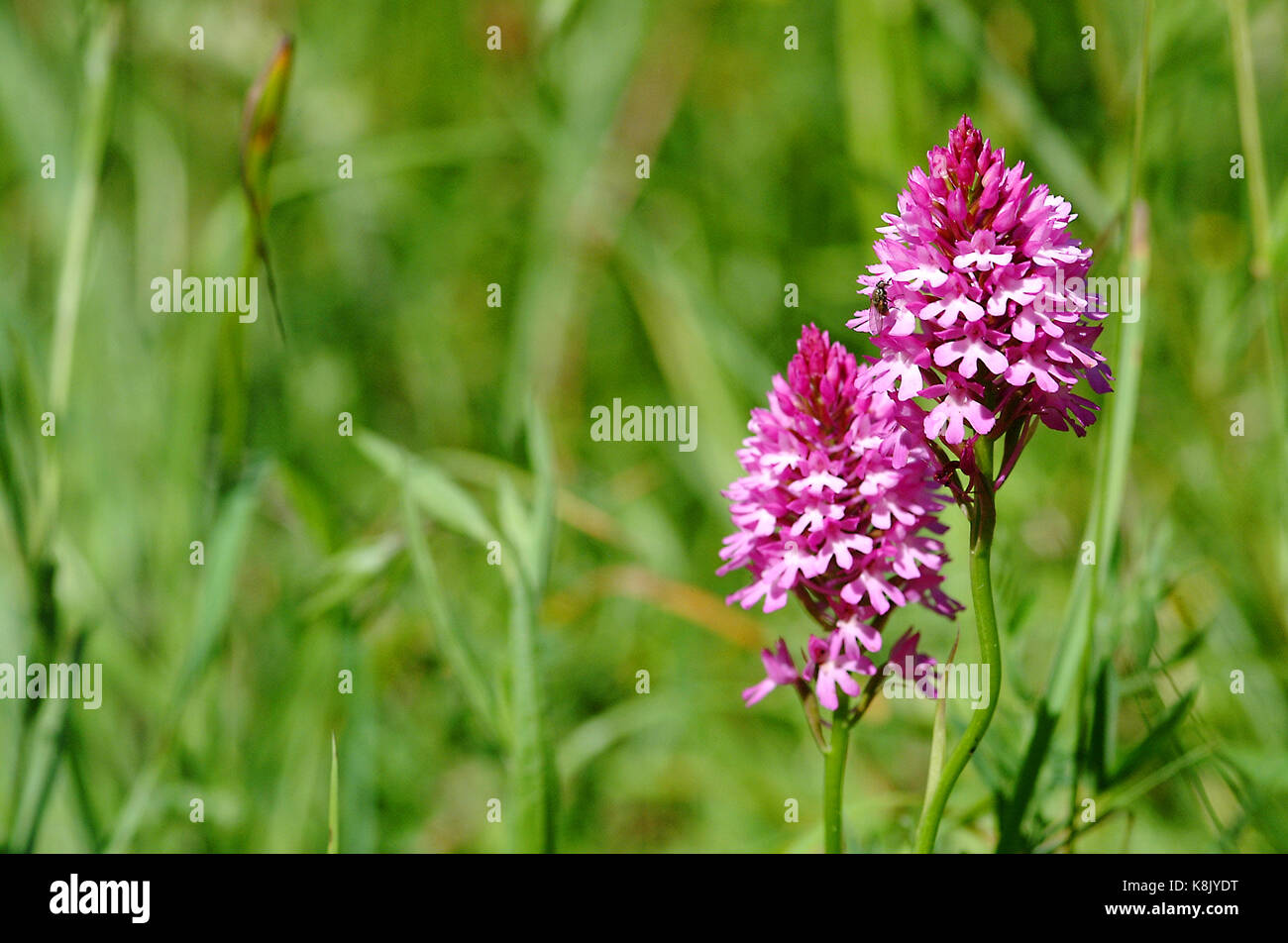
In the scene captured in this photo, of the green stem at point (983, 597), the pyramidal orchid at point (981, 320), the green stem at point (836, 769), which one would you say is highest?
the pyramidal orchid at point (981, 320)

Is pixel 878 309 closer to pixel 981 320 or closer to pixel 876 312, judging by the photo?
pixel 876 312

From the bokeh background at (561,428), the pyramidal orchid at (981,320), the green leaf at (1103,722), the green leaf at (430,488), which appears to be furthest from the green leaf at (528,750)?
the green leaf at (1103,722)

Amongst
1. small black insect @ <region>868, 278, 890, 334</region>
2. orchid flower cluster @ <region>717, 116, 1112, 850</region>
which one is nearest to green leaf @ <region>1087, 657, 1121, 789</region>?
orchid flower cluster @ <region>717, 116, 1112, 850</region>

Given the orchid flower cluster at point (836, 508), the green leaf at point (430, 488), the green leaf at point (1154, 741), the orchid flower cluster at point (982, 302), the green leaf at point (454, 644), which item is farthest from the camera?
the green leaf at point (430, 488)

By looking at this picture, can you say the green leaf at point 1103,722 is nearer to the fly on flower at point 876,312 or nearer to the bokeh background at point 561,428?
the bokeh background at point 561,428

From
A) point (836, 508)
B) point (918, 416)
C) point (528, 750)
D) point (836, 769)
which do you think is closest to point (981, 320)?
point (918, 416)

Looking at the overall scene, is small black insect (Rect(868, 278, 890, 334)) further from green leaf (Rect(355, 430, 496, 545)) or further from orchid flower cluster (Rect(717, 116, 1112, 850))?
green leaf (Rect(355, 430, 496, 545))
